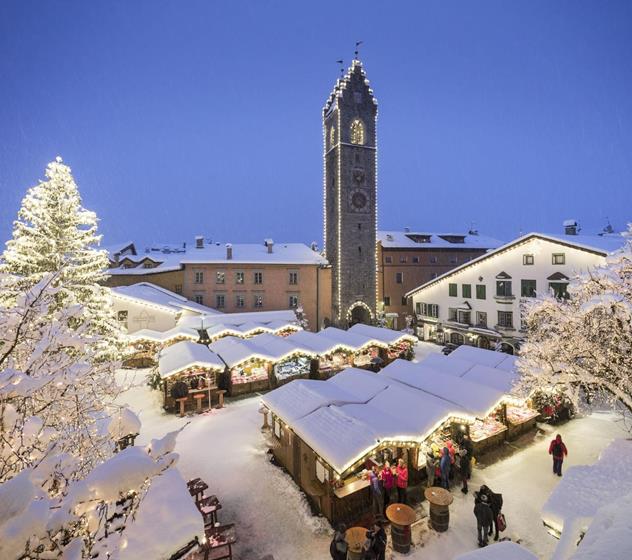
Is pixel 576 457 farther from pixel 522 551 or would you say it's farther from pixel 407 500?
pixel 522 551

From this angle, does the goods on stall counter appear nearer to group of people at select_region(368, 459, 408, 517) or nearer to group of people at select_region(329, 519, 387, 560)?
group of people at select_region(368, 459, 408, 517)

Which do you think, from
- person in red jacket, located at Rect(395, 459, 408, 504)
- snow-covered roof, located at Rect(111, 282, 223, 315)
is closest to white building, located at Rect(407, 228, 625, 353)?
person in red jacket, located at Rect(395, 459, 408, 504)

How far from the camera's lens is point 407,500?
10.4 metres

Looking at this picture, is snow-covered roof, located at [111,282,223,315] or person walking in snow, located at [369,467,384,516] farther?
snow-covered roof, located at [111,282,223,315]

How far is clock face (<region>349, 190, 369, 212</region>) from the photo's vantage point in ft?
125

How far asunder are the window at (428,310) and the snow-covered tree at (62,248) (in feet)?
93.0

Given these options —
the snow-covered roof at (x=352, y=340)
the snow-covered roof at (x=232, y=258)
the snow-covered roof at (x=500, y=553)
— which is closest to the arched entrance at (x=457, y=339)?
the snow-covered roof at (x=352, y=340)

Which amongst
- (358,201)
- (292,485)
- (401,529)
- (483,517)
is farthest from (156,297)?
(483,517)

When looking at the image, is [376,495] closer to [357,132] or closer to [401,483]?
[401,483]

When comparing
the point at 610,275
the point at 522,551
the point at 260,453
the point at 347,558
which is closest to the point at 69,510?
the point at 522,551

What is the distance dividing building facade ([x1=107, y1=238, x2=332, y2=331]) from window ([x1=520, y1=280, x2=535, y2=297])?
62.9 feet

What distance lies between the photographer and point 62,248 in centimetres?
1525

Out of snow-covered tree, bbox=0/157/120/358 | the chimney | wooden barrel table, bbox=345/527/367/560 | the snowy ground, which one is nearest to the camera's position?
wooden barrel table, bbox=345/527/367/560

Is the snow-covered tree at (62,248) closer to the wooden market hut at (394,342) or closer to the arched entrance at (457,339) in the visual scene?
the wooden market hut at (394,342)
